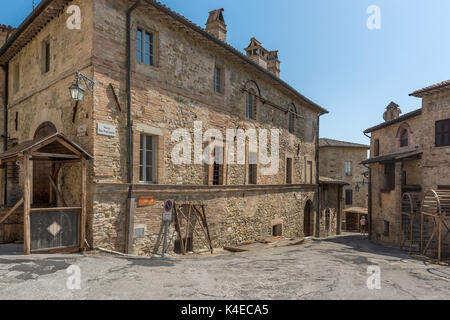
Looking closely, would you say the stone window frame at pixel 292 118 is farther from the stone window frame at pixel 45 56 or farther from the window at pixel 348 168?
the window at pixel 348 168

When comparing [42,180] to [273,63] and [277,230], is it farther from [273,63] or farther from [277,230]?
[273,63]

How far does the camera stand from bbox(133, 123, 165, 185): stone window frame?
28.9 feet

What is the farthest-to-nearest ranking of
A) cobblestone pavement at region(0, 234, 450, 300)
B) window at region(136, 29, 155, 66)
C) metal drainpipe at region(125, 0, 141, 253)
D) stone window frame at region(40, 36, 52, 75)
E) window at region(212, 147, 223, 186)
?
1. window at region(212, 147, 223, 186)
2. stone window frame at region(40, 36, 52, 75)
3. window at region(136, 29, 155, 66)
4. metal drainpipe at region(125, 0, 141, 253)
5. cobblestone pavement at region(0, 234, 450, 300)

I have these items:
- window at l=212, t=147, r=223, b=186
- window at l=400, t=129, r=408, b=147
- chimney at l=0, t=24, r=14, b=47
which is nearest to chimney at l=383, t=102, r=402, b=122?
window at l=400, t=129, r=408, b=147

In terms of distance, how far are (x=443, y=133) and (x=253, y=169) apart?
993cm

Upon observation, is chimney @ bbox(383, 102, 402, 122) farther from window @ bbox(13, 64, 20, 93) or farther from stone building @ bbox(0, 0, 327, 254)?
window @ bbox(13, 64, 20, 93)

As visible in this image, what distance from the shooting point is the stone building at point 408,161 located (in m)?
15.4

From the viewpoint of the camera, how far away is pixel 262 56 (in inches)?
739

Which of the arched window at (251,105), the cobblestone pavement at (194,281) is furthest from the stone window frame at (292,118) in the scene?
the cobblestone pavement at (194,281)

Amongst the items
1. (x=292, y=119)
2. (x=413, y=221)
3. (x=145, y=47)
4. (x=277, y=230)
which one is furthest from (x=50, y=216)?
(x=413, y=221)

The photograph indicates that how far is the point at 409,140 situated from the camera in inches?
733
